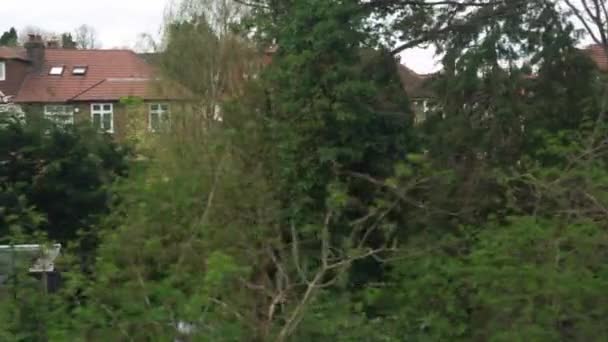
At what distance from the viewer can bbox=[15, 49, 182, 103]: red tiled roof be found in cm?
4841

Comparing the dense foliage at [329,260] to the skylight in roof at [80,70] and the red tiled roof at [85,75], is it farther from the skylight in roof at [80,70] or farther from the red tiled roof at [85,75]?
the skylight in roof at [80,70]

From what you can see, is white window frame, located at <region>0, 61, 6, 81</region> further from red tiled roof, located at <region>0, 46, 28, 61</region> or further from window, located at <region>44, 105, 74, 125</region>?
window, located at <region>44, 105, 74, 125</region>

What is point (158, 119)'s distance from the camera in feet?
48.7

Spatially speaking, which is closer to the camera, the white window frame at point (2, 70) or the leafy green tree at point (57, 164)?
the leafy green tree at point (57, 164)

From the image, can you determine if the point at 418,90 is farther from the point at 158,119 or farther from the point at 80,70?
the point at 80,70

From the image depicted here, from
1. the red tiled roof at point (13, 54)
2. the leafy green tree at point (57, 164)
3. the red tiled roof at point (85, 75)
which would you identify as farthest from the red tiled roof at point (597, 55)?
the red tiled roof at point (13, 54)

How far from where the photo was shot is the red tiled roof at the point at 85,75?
→ 48406mm

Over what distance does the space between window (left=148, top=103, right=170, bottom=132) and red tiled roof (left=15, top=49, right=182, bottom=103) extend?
105ft

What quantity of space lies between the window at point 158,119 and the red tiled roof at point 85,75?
31982 millimetres

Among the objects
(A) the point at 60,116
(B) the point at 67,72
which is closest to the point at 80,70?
(B) the point at 67,72

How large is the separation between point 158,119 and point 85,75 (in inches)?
1495

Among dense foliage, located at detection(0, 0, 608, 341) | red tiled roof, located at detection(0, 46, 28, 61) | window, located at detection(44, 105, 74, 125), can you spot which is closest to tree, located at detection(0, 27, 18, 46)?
red tiled roof, located at detection(0, 46, 28, 61)

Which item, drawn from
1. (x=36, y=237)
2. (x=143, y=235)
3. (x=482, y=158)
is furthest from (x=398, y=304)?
(x=482, y=158)

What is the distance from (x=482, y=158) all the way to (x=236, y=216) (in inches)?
457
